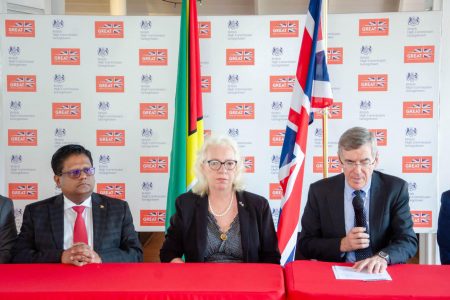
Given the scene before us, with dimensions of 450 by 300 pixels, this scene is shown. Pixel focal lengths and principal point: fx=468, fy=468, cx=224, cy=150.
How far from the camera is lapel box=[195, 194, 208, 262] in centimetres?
225

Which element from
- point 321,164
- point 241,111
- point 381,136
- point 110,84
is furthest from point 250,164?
point 110,84

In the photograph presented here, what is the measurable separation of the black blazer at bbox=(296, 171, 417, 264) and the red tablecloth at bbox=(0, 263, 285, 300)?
696mm

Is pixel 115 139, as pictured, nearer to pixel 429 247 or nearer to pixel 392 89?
pixel 392 89

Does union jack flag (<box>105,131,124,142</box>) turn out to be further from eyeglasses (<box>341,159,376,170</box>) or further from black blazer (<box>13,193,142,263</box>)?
eyeglasses (<box>341,159,376,170</box>)

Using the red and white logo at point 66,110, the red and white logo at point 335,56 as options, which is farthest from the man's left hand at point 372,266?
the red and white logo at point 66,110

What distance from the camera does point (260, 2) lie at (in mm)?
9055

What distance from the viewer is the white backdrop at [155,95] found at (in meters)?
3.80

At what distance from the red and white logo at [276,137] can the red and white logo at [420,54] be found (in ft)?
3.84

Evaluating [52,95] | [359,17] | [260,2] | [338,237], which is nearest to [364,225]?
[338,237]

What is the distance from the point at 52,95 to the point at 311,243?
2609 millimetres

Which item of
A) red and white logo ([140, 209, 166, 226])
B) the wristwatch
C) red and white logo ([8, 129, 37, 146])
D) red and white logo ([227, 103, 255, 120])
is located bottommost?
red and white logo ([140, 209, 166, 226])

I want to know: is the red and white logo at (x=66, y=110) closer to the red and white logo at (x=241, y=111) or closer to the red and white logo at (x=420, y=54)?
the red and white logo at (x=241, y=111)

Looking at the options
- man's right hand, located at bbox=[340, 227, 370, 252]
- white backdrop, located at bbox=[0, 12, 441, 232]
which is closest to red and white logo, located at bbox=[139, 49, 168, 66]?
white backdrop, located at bbox=[0, 12, 441, 232]

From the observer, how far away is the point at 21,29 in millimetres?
3859
